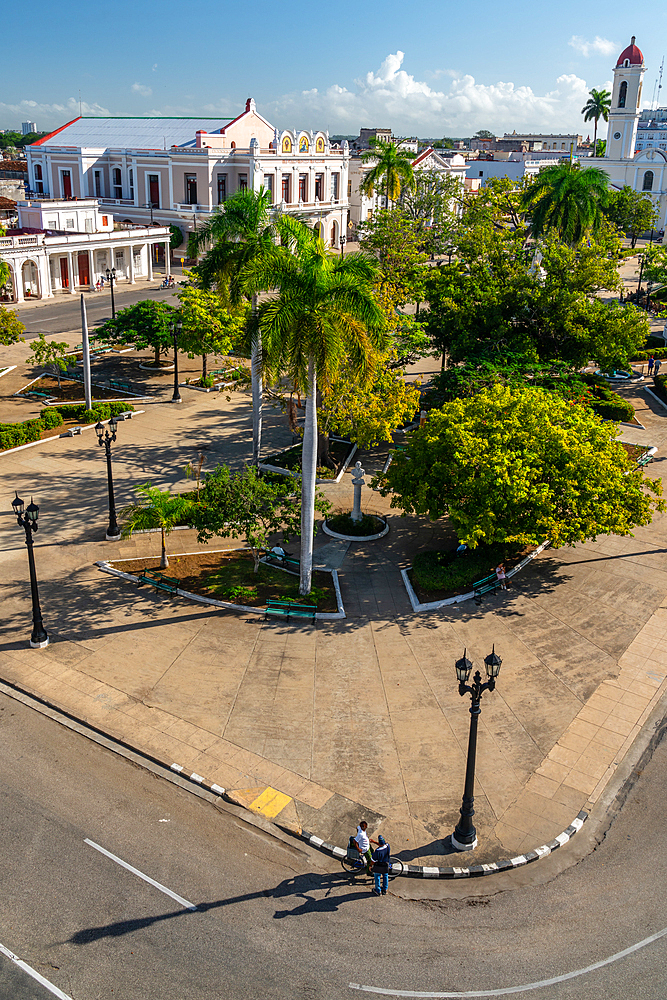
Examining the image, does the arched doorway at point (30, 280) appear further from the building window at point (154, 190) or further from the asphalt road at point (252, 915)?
the asphalt road at point (252, 915)

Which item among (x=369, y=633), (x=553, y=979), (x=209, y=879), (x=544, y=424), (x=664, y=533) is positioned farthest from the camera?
(x=664, y=533)

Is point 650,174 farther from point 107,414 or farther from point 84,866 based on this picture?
point 84,866

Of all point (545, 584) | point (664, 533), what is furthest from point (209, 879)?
point (664, 533)

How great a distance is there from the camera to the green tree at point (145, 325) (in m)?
43.6

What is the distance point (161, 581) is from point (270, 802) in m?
9.87

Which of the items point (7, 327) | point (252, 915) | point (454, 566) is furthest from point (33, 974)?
point (7, 327)

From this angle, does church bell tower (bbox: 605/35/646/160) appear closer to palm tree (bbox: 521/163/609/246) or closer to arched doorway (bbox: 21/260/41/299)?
palm tree (bbox: 521/163/609/246)

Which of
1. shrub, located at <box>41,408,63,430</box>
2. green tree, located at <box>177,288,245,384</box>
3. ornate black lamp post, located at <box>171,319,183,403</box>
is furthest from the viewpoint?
ornate black lamp post, located at <box>171,319,183,403</box>

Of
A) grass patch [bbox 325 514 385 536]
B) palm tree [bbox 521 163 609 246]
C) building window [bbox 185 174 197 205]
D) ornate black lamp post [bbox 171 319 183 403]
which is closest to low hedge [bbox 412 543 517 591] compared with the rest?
grass patch [bbox 325 514 385 536]

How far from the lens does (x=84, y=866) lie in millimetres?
15352

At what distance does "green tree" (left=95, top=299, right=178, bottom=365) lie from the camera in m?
43.6

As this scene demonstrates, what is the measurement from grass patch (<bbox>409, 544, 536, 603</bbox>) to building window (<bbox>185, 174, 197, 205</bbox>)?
203ft

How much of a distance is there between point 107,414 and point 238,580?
17336mm

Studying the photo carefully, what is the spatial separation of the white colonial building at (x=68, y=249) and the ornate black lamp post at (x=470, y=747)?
178ft
